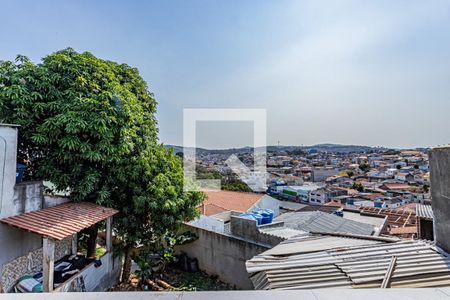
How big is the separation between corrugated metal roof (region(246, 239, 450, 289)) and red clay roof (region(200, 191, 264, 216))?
33.6ft

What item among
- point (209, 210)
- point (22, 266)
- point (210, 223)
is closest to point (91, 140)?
point (22, 266)

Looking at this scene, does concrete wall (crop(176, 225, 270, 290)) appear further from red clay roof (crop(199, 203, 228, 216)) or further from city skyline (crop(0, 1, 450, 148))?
city skyline (crop(0, 1, 450, 148))

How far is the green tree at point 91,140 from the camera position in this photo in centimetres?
600

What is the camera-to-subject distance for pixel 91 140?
6.40 meters

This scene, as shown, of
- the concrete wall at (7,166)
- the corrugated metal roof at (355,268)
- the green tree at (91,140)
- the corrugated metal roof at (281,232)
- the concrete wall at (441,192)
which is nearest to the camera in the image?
the corrugated metal roof at (355,268)

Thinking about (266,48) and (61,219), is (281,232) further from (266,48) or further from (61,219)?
(266,48)

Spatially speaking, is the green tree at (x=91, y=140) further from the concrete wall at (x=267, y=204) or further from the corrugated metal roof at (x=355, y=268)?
the concrete wall at (x=267, y=204)

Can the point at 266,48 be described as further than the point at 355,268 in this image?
Yes

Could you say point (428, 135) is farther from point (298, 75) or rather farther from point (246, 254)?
point (246, 254)

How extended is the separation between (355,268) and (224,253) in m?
6.24

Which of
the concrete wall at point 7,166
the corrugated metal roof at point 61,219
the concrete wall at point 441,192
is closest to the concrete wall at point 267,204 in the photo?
the corrugated metal roof at point 61,219

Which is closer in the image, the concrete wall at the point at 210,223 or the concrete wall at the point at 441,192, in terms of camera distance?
the concrete wall at the point at 441,192

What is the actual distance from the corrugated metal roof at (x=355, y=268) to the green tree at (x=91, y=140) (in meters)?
4.48

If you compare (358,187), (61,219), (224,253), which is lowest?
(358,187)
